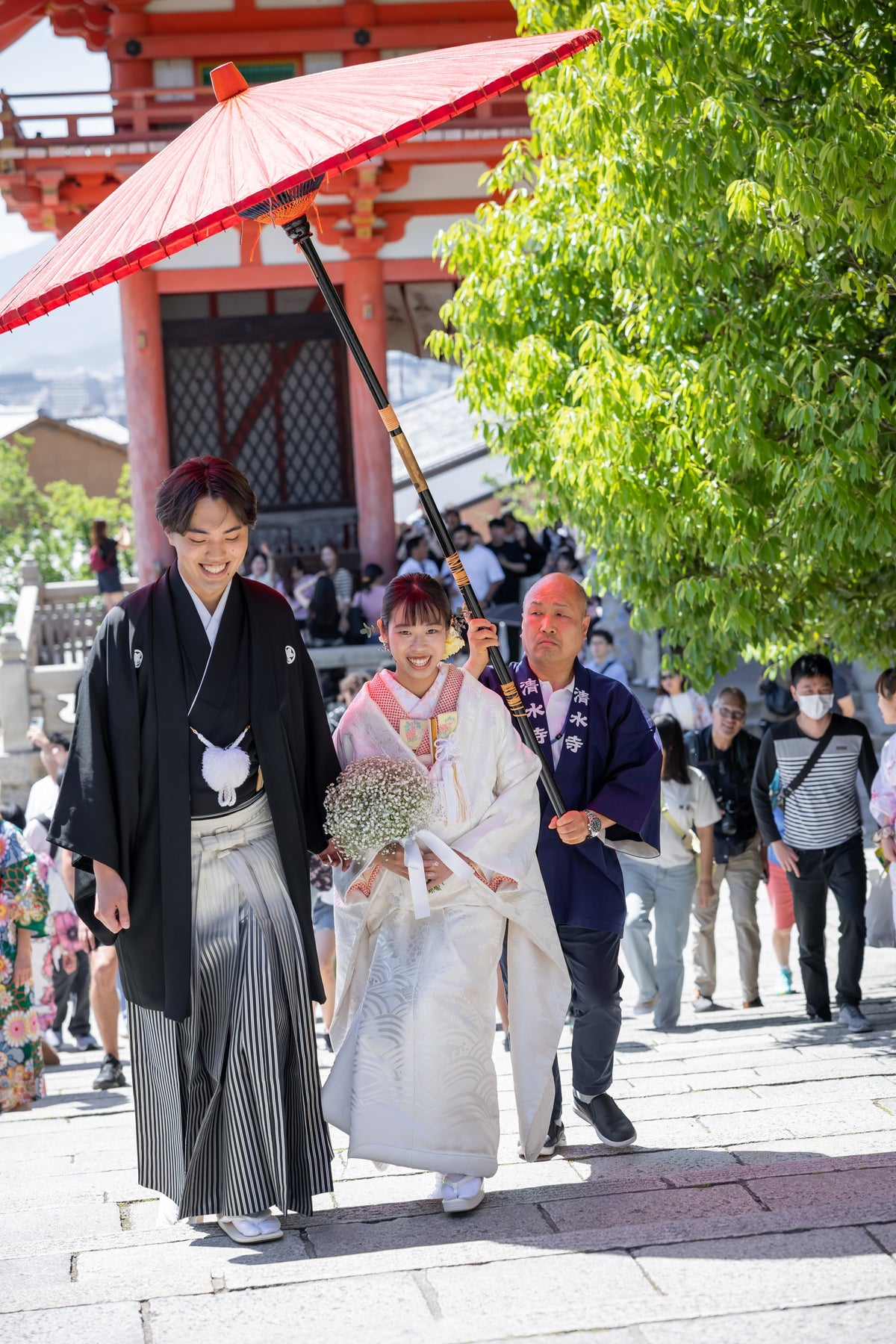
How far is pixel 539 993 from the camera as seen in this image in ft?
13.3

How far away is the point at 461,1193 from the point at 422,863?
0.80 metres

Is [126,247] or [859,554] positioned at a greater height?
[126,247]

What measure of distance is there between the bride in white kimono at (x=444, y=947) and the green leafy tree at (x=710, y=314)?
6.87 feet

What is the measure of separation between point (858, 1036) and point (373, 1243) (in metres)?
3.21

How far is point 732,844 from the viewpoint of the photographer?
7789 mm

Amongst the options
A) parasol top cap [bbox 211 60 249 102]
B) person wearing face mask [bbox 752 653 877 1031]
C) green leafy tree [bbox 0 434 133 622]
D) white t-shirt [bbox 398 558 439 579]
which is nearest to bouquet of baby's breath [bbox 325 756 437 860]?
parasol top cap [bbox 211 60 249 102]

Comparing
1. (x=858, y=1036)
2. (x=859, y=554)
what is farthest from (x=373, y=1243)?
(x=859, y=554)

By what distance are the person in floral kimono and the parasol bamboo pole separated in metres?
2.62

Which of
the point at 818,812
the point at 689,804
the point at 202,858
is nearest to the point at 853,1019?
the point at 818,812

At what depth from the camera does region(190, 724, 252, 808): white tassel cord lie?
11.8ft

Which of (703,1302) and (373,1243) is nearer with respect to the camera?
(703,1302)

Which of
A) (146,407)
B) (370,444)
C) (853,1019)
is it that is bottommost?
(853,1019)

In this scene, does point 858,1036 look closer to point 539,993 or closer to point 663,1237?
point 539,993

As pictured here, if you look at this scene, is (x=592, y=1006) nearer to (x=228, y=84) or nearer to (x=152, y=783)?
(x=152, y=783)
